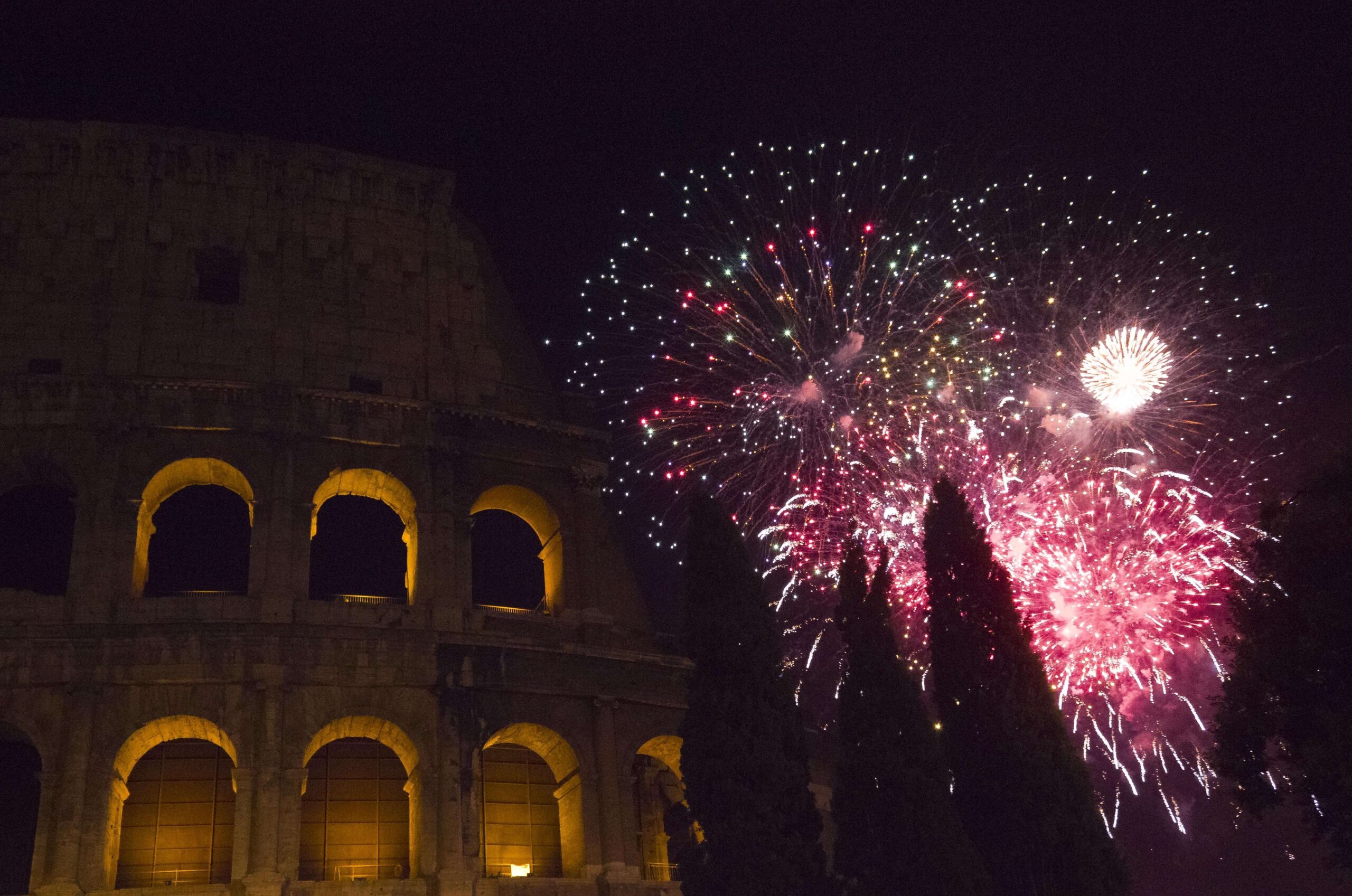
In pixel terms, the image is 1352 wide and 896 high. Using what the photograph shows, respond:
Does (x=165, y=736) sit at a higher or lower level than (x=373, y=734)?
higher

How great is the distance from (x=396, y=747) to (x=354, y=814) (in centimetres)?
167

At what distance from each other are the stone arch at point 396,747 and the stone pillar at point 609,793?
3.37 m

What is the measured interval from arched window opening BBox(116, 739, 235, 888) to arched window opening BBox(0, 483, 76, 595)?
5.96 meters

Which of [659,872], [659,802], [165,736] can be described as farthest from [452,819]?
[659,802]

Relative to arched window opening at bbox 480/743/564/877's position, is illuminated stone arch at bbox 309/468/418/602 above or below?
above

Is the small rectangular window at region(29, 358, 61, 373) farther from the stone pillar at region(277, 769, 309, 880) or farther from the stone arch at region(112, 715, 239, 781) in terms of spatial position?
the stone pillar at region(277, 769, 309, 880)

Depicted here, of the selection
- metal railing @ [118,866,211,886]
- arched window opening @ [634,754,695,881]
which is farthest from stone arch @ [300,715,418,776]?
arched window opening @ [634,754,695,881]

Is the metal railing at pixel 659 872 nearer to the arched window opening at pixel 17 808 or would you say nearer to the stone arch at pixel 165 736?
the stone arch at pixel 165 736

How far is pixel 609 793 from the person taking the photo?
23953 millimetres

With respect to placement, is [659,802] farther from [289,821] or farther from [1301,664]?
[1301,664]

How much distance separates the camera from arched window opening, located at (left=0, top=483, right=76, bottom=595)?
27.3m

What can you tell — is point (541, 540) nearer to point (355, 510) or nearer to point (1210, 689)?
point (355, 510)

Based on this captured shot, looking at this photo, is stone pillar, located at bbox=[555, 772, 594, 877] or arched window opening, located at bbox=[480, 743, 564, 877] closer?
stone pillar, located at bbox=[555, 772, 594, 877]

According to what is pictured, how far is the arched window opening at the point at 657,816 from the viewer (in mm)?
26000
